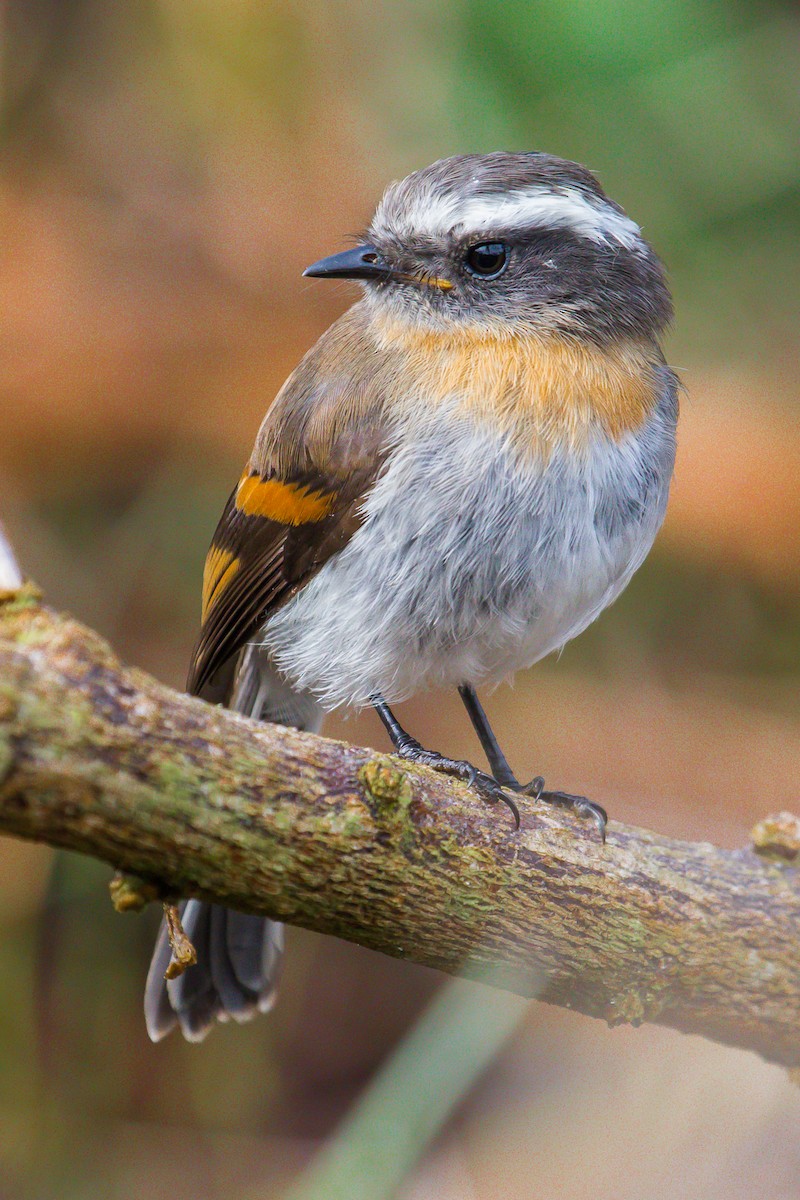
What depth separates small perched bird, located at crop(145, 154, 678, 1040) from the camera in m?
2.68

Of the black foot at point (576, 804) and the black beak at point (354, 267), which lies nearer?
the black foot at point (576, 804)

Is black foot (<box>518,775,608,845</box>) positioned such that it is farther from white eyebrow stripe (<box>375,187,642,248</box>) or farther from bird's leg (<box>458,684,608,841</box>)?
white eyebrow stripe (<box>375,187,642,248</box>)

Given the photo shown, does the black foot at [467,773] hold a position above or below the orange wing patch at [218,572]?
below

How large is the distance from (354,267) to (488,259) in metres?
0.31

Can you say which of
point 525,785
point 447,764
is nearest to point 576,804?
point 447,764

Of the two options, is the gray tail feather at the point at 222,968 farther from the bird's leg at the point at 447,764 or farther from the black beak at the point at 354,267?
the black beak at the point at 354,267

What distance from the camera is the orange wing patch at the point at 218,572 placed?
3166 mm

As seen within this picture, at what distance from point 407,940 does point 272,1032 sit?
8.51ft

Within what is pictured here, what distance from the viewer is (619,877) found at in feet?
7.75

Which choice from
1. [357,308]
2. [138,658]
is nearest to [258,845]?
[357,308]

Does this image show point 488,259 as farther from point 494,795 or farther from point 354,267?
point 494,795

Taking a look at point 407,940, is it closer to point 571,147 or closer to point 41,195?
point 571,147

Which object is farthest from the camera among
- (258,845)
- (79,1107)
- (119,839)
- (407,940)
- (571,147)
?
→ (571,147)

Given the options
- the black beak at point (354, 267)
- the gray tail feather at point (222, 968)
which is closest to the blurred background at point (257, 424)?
the gray tail feather at point (222, 968)
